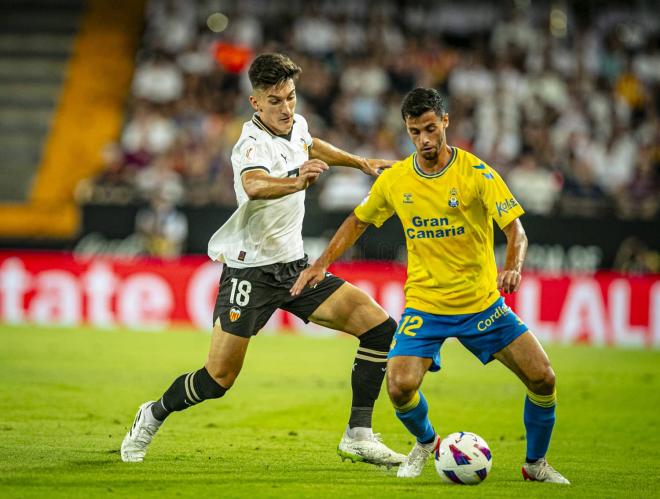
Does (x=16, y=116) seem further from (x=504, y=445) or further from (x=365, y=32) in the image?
(x=504, y=445)

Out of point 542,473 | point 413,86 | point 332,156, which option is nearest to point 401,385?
point 542,473

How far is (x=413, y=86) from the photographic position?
840 inches

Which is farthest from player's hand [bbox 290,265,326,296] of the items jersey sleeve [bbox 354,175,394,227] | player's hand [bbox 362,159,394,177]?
player's hand [bbox 362,159,394,177]

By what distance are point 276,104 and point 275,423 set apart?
10.6 ft

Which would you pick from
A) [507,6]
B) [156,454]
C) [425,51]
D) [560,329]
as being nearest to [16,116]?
[425,51]

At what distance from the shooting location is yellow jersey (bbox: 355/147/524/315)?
23.2 ft

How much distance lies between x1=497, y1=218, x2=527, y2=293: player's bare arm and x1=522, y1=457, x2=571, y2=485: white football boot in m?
1.22

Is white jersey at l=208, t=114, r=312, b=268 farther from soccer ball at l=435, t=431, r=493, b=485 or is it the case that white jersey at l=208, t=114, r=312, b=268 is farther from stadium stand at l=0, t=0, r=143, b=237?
stadium stand at l=0, t=0, r=143, b=237

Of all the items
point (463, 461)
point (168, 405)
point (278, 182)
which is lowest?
point (463, 461)

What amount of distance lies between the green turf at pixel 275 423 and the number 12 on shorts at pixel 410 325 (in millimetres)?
940

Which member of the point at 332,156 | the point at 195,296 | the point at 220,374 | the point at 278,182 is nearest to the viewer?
the point at 278,182

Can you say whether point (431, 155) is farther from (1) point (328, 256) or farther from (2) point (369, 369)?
(2) point (369, 369)

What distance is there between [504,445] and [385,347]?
1.54 m

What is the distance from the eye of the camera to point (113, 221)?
61.8 ft
